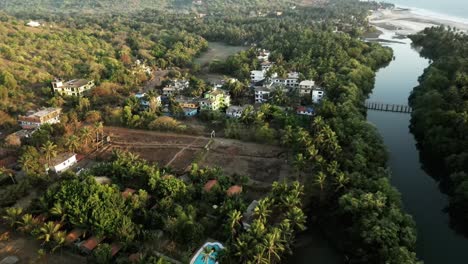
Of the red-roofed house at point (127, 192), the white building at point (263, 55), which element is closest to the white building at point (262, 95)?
the white building at point (263, 55)

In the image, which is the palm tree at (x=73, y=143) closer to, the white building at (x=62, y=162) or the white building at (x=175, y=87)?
Result: the white building at (x=62, y=162)

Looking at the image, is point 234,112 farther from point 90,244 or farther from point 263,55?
point 263,55

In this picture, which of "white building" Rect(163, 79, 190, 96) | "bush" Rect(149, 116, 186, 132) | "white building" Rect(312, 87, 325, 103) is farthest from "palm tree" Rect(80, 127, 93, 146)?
"white building" Rect(312, 87, 325, 103)

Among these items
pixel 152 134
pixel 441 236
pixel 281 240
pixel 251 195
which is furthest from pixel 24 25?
pixel 441 236

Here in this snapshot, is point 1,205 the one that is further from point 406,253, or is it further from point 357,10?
point 357,10

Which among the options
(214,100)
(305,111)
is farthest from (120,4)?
(305,111)

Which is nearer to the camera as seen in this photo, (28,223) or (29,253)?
(29,253)

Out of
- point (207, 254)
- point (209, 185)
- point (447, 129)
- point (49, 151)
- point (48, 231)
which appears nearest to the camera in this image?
point (207, 254)
